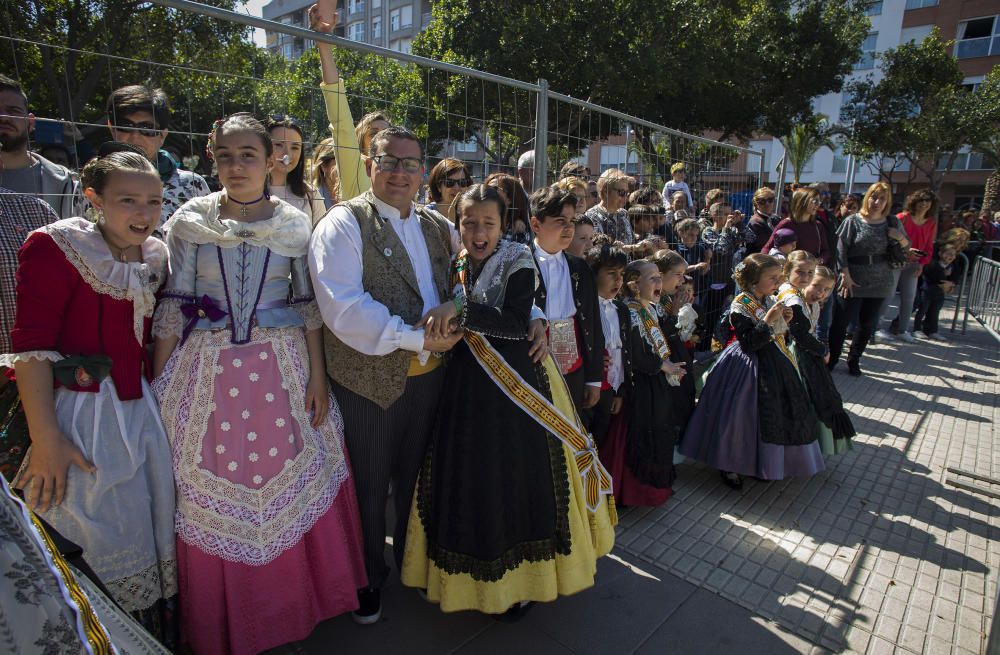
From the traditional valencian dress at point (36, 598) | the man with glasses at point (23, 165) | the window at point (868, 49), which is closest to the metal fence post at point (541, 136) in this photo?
the man with glasses at point (23, 165)

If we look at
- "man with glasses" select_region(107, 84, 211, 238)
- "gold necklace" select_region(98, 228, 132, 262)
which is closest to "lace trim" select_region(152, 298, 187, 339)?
"gold necklace" select_region(98, 228, 132, 262)

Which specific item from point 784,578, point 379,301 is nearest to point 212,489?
point 379,301

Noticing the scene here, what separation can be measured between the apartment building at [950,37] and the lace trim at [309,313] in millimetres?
27010

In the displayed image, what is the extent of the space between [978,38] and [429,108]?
3398 cm

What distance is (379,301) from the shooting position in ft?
6.97

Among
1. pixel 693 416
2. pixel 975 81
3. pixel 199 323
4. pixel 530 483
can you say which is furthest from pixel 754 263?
pixel 975 81

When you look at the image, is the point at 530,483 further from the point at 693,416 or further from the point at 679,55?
the point at 679,55

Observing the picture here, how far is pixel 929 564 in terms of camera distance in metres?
2.95

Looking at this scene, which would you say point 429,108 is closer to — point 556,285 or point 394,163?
point 394,163

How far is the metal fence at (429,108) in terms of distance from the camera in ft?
8.39

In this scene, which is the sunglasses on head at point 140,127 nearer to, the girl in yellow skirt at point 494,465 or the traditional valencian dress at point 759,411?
the girl in yellow skirt at point 494,465

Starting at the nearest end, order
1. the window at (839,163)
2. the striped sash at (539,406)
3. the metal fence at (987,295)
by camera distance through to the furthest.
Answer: the striped sash at (539,406)
the metal fence at (987,295)
the window at (839,163)

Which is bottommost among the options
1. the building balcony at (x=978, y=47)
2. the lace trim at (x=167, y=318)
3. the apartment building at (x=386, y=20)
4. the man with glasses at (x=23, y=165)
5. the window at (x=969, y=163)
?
the lace trim at (x=167, y=318)

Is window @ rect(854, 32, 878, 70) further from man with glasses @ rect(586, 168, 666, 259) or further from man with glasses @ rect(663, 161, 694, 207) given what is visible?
man with glasses @ rect(586, 168, 666, 259)
